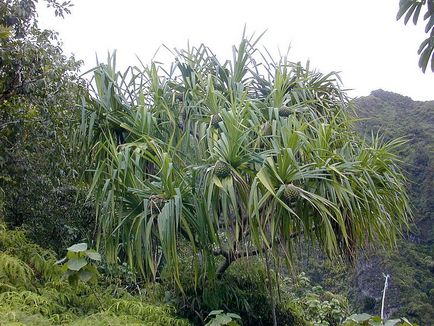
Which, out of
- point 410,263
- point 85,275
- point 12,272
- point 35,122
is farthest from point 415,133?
point 12,272

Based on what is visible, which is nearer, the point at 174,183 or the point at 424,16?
the point at 424,16

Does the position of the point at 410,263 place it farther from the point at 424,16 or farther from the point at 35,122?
the point at 35,122

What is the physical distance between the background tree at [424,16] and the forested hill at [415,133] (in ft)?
14.5

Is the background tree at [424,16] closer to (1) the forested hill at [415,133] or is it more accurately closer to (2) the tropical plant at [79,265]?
(2) the tropical plant at [79,265]

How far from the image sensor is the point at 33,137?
324 cm

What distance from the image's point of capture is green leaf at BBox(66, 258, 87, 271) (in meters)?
2.36

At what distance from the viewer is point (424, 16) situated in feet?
7.95

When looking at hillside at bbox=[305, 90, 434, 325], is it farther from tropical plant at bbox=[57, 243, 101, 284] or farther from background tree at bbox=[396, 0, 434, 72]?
tropical plant at bbox=[57, 243, 101, 284]

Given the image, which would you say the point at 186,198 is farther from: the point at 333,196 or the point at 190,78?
→ the point at 190,78

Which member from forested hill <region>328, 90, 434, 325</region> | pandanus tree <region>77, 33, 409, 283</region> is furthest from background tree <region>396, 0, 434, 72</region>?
forested hill <region>328, 90, 434, 325</region>

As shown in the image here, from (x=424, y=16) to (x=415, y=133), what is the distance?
8320 mm

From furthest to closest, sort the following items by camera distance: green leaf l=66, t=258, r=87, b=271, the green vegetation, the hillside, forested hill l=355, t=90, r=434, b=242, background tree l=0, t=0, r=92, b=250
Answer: forested hill l=355, t=90, r=434, b=242
the hillside
background tree l=0, t=0, r=92, b=250
the green vegetation
green leaf l=66, t=258, r=87, b=271

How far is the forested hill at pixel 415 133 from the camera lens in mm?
8711

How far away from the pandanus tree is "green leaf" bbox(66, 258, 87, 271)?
319mm
